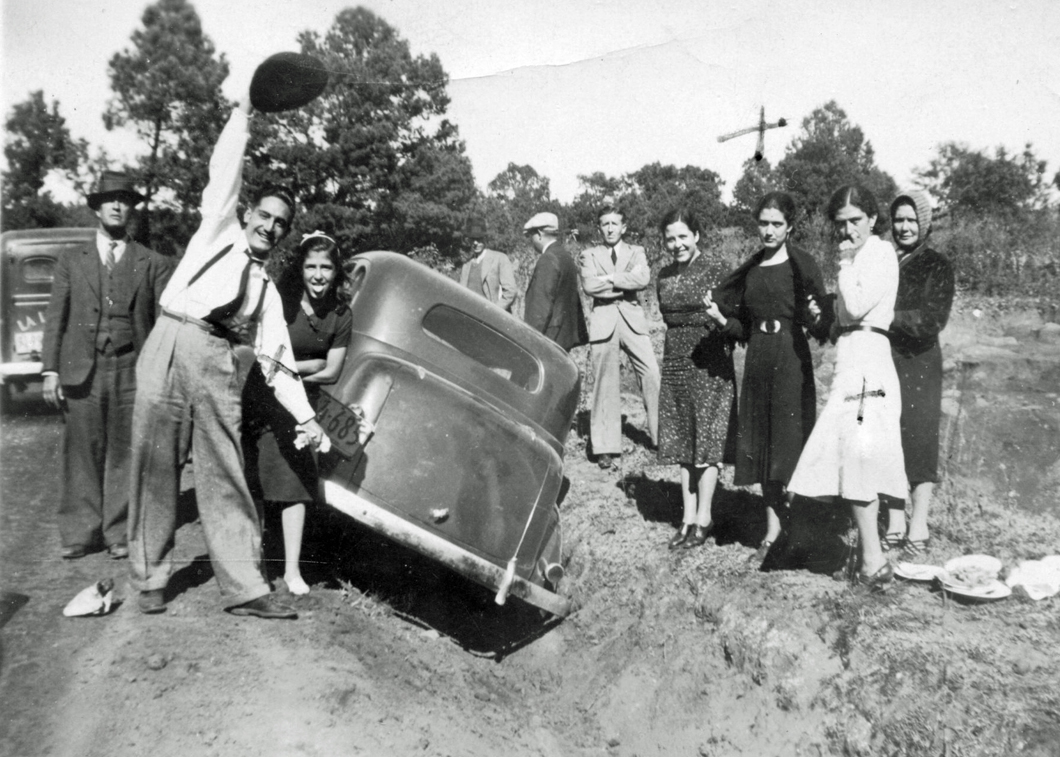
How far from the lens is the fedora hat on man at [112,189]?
4020mm

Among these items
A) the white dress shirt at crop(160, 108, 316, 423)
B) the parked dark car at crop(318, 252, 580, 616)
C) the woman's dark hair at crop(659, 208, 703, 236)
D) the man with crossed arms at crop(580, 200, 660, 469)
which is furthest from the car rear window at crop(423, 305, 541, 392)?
the man with crossed arms at crop(580, 200, 660, 469)

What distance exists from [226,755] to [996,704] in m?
2.76

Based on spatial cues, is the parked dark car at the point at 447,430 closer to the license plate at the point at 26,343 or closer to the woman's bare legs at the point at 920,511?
the woman's bare legs at the point at 920,511

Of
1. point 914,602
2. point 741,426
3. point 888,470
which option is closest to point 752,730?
point 914,602

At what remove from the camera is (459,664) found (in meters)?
4.17

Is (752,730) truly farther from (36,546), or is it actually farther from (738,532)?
(36,546)

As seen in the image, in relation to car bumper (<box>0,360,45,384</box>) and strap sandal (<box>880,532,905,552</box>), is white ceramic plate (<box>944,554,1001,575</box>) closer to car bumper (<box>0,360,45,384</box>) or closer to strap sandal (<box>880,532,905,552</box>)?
strap sandal (<box>880,532,905,552</box>)

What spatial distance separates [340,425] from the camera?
12.1ft

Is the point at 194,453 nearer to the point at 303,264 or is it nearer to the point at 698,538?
the point at 303,264

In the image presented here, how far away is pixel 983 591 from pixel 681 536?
162 centimetres

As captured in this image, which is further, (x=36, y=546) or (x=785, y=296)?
(x=36, y=546)

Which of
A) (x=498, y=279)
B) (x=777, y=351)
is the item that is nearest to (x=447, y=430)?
(x=777, y=351)

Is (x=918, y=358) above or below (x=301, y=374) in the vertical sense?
above

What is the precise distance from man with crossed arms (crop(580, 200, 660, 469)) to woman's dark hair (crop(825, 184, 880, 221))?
231cm
